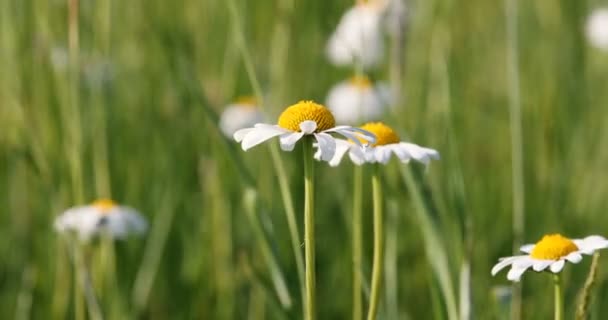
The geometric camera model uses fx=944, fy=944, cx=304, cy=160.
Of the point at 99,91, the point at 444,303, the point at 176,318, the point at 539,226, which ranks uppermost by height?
the point at 99,91

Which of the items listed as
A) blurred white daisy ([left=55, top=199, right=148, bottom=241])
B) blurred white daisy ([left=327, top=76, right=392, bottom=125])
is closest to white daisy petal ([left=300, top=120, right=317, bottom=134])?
blurred white daisy ([left=55, top=199, right=148, bottom=241])

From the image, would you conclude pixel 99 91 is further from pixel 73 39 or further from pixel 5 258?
pixel 5 258

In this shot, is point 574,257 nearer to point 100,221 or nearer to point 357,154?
point 357,154

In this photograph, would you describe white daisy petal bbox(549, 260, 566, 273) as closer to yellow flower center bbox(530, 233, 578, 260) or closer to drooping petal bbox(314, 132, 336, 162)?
yellow flower center bbox(530, 233, 578, 260)

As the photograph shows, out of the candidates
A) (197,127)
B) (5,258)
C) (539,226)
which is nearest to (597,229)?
(539,226)

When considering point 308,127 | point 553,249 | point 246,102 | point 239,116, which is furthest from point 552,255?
point 246,102
